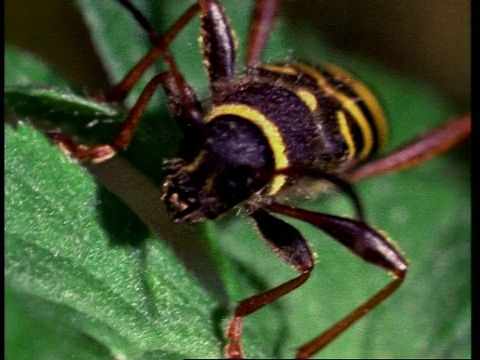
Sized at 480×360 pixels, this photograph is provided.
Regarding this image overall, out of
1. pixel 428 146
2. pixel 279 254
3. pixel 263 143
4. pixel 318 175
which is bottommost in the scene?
pixel 279 254

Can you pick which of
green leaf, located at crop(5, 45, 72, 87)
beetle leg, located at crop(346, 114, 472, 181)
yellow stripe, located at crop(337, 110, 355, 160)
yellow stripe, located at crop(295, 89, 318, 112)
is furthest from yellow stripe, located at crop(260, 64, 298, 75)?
green leaf, located at crop(5, 45, 72, 87)

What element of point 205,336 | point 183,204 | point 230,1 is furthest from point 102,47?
point 205,336

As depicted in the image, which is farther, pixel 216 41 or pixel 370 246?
pixel 216 41

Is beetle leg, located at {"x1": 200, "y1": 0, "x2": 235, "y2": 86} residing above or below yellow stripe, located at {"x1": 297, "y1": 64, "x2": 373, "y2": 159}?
above

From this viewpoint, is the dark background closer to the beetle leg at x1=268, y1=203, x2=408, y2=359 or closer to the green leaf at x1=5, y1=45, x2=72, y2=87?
the green leaf at x1=5, y1=45, x2=72, y2=87

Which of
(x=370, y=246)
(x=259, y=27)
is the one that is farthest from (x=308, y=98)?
(x=259, y=27)

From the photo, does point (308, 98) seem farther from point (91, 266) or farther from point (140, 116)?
point (91, 266)
